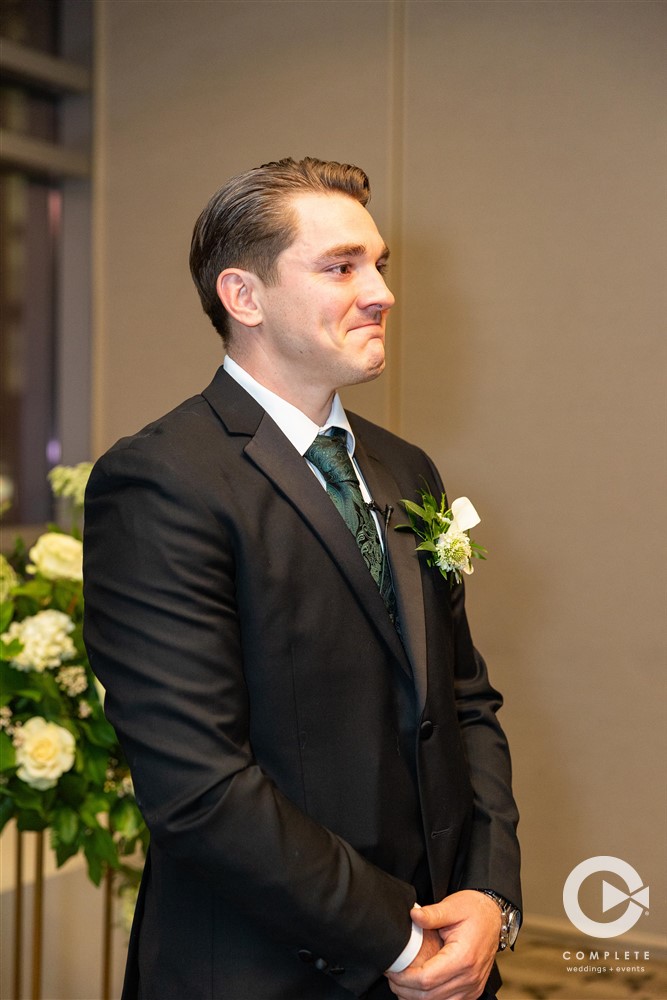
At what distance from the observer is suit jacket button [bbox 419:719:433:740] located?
155 cm

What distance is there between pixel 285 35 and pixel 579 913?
8.53ft

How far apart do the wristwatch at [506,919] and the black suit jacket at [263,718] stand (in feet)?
0.05

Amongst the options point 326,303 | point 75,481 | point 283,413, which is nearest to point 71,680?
point 75,481

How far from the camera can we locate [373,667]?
1.52m

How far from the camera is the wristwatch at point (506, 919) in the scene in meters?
1.60

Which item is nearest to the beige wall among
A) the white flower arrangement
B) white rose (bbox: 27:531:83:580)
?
white rose (bbox: 27:531:83:580)

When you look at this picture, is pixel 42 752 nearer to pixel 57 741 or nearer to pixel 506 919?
pixel 57 741

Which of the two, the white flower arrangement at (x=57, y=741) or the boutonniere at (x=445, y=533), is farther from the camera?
the white flower arrangement at (x=57, y=741)

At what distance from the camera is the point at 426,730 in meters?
1.56

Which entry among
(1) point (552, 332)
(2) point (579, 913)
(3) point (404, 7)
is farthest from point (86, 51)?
(2) point (579, 913)

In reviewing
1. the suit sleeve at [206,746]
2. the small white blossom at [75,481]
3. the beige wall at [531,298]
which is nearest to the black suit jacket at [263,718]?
the suit sleeve at [206,746]

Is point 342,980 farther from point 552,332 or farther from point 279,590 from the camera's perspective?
point 552,332

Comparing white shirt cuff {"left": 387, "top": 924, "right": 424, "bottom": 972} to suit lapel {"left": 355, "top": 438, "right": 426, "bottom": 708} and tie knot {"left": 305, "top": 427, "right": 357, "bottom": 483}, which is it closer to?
suit lapel {"left": 355, "top": 438, "right": 426, "bottom": 708}

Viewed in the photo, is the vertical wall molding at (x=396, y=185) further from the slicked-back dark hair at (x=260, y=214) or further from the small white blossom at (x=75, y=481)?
the slicked-back dark hair at (x=260, y=214)
